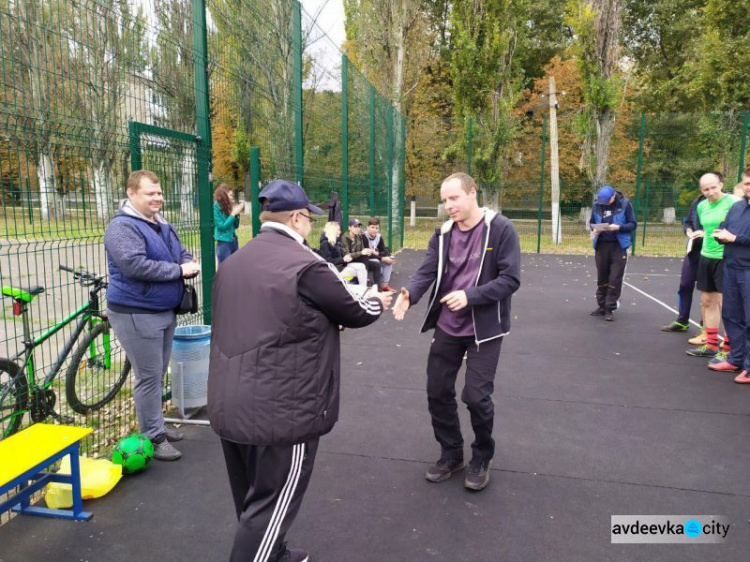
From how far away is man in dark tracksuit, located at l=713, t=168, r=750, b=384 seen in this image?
17.5 feet

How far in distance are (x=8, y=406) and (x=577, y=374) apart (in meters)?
4.88

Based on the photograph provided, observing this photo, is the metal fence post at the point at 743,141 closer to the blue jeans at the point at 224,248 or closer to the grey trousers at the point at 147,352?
the blue jeans at the point at 224,248

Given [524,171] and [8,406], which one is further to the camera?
[524,171]

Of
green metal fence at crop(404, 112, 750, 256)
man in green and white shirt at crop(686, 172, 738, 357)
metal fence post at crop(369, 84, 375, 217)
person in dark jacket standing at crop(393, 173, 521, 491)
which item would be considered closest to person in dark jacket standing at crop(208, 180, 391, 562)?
person in dark jacket standing at crop(393, 173, 521, 491)

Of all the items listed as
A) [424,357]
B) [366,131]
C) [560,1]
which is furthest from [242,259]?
[560,1]

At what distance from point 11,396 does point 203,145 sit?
246 centimetres

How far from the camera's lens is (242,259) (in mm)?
2301

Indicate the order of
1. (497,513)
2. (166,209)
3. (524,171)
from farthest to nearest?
(524,171) → (166,209) → (497,513)

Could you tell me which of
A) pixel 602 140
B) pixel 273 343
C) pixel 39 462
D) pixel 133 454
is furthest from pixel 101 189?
pixel 602 140

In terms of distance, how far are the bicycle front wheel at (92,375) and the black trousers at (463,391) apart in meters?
2.67

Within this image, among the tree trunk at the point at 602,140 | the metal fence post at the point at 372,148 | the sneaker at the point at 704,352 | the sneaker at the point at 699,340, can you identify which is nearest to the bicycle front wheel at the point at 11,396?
the sneaker at the point at 704,352

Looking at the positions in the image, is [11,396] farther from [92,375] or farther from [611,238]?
[611,238]

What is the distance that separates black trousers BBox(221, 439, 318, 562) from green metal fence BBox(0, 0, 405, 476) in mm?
1873

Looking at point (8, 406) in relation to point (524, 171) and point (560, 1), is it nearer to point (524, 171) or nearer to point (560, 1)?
point (524, 171)
